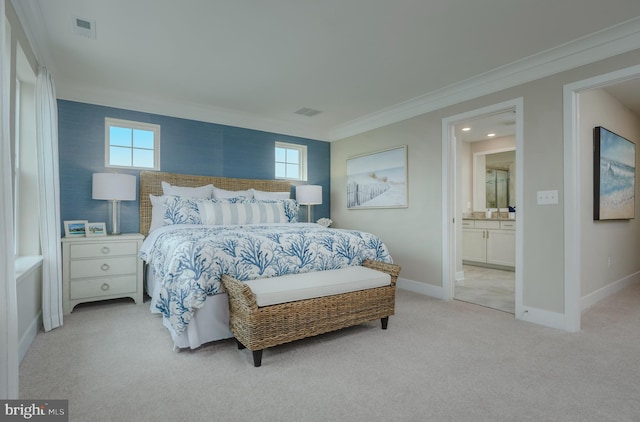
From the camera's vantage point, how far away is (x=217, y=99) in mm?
4105

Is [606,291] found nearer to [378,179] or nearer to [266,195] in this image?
[378,179]

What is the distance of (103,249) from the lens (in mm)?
3330

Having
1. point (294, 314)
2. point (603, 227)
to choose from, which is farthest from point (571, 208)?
point (294, 314)

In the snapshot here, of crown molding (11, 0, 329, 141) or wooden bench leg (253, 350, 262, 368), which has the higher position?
crown molding (11, 0, 329, 141)

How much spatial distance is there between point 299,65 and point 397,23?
1.04 metres

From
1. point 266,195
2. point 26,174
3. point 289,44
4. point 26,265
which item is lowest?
point 26,265

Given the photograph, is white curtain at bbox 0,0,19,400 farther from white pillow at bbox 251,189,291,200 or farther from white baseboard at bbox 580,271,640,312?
white baseboard at bbox 580,271,640,312

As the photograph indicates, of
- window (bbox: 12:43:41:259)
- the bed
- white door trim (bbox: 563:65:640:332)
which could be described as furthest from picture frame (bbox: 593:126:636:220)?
window (bbox: 12:43:41:259)

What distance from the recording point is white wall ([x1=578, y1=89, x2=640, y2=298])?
3402mm

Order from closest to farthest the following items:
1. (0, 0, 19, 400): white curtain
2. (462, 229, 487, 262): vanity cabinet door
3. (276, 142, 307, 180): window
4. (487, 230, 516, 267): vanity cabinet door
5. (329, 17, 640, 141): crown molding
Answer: (0, 0, 19, 400): white curtain, (329, 17, 640, 141): crown molding, (276, 142, 307, 180): window, (487, 230, 516, 267): vanity cabinet door, (462, 229, 487, 262): vanity cabinet door

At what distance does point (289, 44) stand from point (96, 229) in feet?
9.13

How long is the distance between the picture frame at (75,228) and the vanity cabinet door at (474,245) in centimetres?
578

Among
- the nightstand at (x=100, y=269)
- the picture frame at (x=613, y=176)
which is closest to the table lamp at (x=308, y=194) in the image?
the nightstand at (x=100, y=269)

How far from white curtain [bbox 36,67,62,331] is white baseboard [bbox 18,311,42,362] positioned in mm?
65
